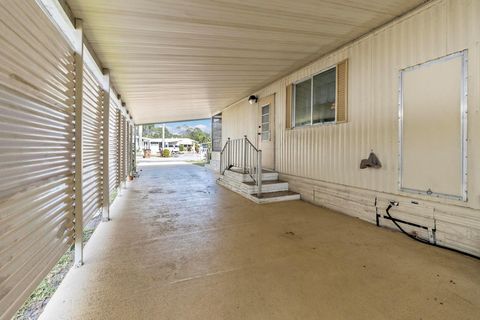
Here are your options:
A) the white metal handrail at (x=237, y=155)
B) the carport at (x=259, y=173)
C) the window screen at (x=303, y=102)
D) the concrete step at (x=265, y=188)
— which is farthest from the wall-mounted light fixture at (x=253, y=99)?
the concrete step at (x=265, y=188)

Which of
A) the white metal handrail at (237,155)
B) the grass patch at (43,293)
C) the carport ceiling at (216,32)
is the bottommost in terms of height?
the grass patch at (43,293)

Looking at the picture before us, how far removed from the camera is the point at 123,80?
16.5ft

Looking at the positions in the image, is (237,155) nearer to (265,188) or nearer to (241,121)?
(241,121)

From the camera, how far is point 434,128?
2.81 meters

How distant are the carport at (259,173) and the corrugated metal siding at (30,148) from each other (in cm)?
1

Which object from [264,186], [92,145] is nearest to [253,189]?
[264,186]

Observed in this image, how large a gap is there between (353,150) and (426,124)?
1163 mm

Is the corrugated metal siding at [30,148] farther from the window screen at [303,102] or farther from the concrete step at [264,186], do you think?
the window screen at [303,102]

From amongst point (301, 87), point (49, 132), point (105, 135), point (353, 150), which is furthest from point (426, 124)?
point (105, 135)

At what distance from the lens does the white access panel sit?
2.59 meters

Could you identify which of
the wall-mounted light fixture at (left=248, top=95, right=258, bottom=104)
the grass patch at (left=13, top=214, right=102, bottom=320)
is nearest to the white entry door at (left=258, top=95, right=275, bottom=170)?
the wall-mounted light fixture at (left=248, top=95, right=258, bottom=104)

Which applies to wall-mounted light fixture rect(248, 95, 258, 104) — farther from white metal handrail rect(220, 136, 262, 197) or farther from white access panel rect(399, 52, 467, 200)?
white access panel rect(399, 52, 467, 200)

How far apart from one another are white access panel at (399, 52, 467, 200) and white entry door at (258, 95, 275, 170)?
3.52 m

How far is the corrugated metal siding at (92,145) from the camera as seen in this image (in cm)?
278
